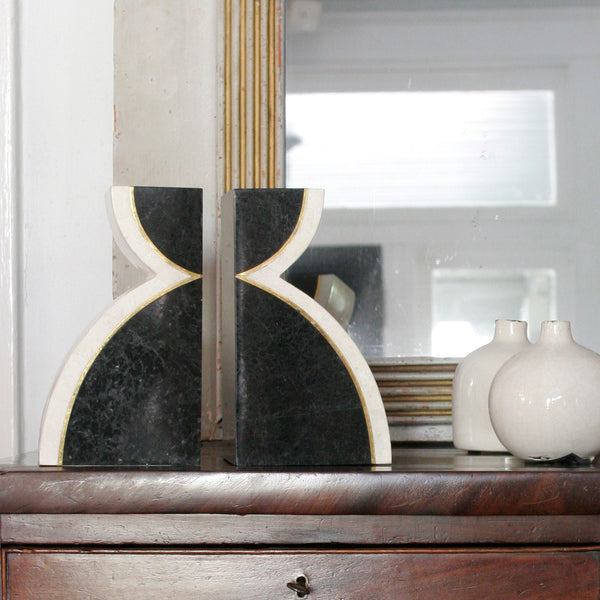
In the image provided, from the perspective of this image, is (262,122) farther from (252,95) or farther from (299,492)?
(299,492)

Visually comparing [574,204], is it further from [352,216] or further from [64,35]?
[64,35]

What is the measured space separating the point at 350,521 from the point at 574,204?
0.49 metres

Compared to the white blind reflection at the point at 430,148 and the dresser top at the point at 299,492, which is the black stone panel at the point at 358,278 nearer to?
the white blind reflection at the point at 430,148

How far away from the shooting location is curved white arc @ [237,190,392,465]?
0.80m

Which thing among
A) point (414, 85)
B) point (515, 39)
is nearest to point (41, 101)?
point (414, 85)

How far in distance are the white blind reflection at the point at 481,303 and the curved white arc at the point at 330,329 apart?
0.74ft

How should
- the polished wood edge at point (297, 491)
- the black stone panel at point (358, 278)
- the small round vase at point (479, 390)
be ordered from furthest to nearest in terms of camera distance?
the black stone panel at point (358, 278) < the small round vase at point (479, 390) < the polished wood edge at point (297, 491)

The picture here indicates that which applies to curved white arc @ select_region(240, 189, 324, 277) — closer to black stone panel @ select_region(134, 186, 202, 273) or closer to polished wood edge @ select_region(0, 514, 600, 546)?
black stone panel @ select_region(134, 186, 202, 273)

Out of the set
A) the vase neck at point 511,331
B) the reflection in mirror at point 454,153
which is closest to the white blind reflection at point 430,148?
the reflection in mirror at point 454,153

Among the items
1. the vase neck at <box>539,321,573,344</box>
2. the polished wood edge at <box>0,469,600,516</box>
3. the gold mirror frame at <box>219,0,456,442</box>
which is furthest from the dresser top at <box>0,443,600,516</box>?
the gold mirror frame at <box>219,0,456,442</box>

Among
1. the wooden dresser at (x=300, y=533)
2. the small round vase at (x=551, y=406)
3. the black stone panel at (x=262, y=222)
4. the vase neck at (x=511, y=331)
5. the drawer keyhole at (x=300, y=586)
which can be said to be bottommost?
the drawer keyhole at (x=300, y=586)

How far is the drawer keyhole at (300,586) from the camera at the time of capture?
0.72 meters

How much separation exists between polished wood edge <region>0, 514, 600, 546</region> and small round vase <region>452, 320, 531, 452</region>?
0.16 m

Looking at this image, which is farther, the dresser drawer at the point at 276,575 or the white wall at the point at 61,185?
the white wall at the point at 61,185
